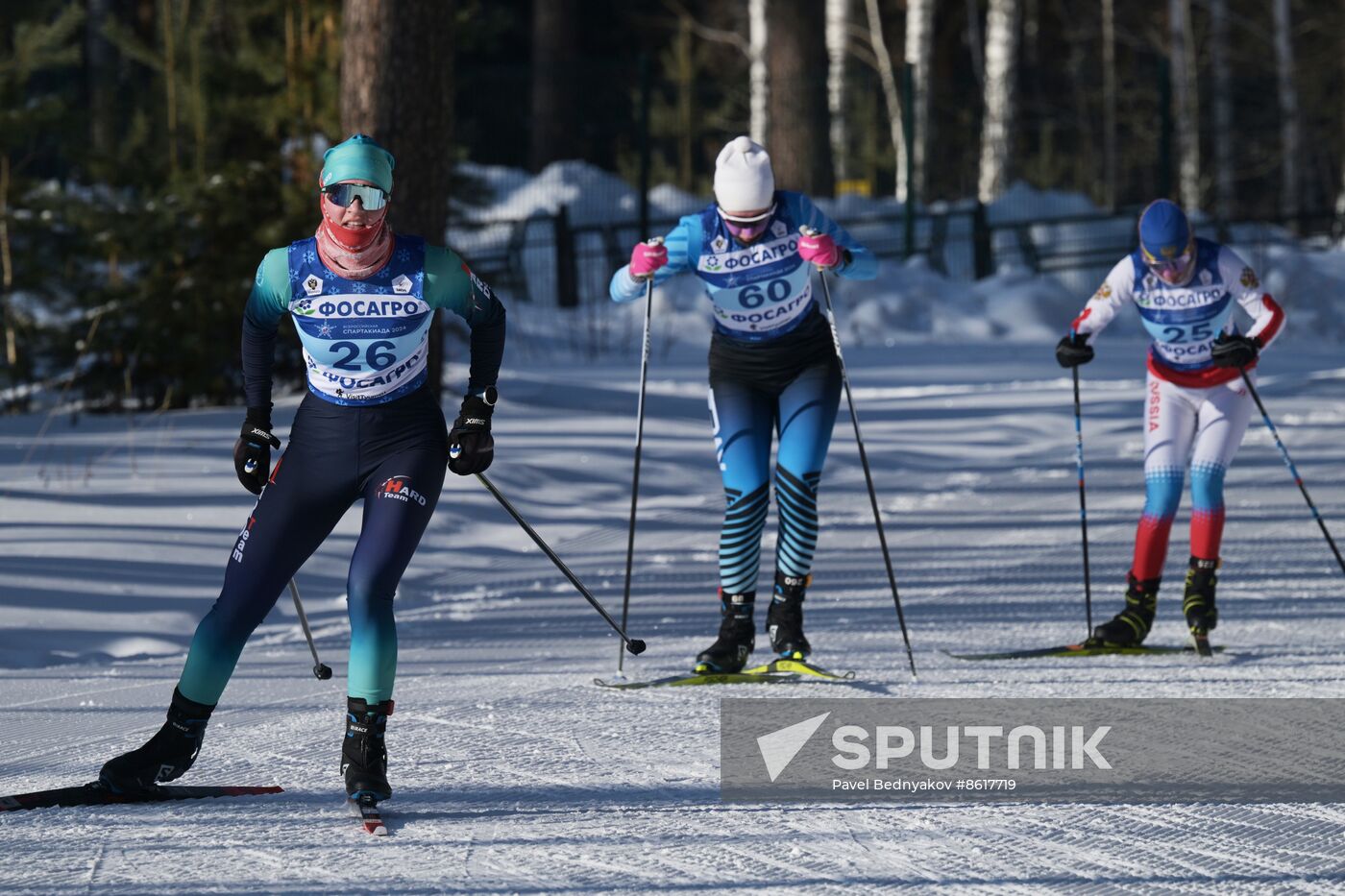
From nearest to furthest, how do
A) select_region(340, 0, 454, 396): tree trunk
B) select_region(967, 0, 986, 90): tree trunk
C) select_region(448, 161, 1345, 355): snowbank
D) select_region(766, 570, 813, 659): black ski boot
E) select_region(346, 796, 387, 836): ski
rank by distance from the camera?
1. select_region(346, 796, 387, 836): ski
2. select_region(766, 570, 813, 659): black ski boot
3. select_region(340, 0, 454, 396): tree trunk
4. select_region(448, 161, 1345, 355): snowbank
5. select_region(967, 0, 986, 90): tree trunk

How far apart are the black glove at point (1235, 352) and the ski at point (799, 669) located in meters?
2.05

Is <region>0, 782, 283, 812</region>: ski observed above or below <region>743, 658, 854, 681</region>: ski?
above

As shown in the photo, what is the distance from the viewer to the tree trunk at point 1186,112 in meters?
28.1

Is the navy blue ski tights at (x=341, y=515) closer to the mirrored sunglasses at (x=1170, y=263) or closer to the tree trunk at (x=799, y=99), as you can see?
the mirrored sunglasses at (x=1170, y=263)

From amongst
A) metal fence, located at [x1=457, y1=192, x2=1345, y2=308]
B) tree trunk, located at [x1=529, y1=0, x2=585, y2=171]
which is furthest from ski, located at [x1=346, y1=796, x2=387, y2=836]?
tree trunk, located at [x1=529, y1=0, x2=585, y2=171]

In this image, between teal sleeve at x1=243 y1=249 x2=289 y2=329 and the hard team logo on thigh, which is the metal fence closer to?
teal sleeve at x1=243 y1=249 x2=289 y2=329

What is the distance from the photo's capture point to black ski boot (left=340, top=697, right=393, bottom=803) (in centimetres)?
515

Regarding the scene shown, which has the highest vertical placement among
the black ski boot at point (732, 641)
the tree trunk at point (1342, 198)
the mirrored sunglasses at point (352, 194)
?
the mirrored sunglasses at point (352, 194)

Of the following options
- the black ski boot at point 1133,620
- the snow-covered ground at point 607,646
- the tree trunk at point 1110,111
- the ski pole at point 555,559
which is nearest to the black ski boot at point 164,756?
the snow-covered ground at point 607,646

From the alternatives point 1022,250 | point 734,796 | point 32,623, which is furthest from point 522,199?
point 734,796

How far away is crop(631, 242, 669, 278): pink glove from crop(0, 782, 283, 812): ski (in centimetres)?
280

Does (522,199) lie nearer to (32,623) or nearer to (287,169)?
(287,169)

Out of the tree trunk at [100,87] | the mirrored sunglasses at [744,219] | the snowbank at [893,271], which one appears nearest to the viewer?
the mirrored sunglasses at [744,219]

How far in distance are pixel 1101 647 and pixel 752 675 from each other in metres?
1.57
